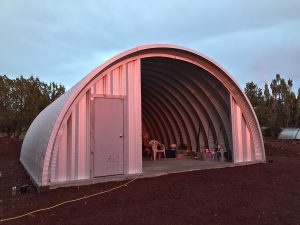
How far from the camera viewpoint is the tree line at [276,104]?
27953mm

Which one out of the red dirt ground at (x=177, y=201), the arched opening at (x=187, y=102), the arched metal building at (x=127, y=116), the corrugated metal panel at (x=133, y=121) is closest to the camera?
the red dirt ground at (x=177, y=201)

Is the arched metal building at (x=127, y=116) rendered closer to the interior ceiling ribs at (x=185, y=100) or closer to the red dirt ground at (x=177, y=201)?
the interior ceiling ribs at (x=185, y=100)

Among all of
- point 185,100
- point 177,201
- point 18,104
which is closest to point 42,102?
point 18,104

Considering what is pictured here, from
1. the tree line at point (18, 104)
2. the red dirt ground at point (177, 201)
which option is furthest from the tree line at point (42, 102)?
the red dirt ground at point (177, 201)

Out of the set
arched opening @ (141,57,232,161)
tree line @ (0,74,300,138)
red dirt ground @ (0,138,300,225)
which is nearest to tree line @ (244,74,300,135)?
tree line @ (0,74,300,138)

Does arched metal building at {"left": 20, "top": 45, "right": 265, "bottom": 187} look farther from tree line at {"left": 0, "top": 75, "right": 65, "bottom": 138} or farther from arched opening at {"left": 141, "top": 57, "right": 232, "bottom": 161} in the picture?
tree line at {"left": 0, "top": 75, "right": 65, "bottom": 138}

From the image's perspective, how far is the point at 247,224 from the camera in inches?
179

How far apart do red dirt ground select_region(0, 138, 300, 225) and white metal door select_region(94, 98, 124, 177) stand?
0.58 meters

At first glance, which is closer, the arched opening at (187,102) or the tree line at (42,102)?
the arched opening at (187,102)

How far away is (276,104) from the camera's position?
30406mm

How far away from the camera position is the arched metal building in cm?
714

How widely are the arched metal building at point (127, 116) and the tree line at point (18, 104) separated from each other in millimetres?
13916

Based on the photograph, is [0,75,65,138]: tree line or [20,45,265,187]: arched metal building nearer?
[20,45,265,187]: arched metal building

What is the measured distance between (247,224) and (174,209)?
52.1 inches
